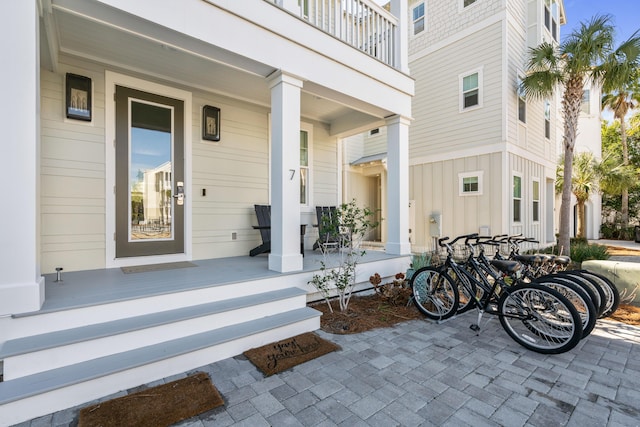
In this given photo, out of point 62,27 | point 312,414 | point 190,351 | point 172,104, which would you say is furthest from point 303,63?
point 312,414

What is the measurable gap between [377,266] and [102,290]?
3398mm

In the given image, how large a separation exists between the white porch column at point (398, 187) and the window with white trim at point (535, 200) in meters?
5.65

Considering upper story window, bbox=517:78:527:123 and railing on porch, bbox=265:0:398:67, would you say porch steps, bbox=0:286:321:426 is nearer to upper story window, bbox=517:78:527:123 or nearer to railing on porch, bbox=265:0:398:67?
railing on porch, bbox=265:0:398:67

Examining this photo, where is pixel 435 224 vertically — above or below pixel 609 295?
above

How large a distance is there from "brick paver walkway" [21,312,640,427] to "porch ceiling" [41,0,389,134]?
9.91 feet

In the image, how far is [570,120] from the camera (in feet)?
24.1

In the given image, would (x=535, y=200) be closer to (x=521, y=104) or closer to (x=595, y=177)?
(x=521, y=104)

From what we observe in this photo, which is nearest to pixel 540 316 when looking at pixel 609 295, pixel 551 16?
pixel 609 295

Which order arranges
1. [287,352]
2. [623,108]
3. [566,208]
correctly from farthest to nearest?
[623,108] → [566,208] → [287,352]

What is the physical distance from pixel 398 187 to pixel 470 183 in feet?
12.4

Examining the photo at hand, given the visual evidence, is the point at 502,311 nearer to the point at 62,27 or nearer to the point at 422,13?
the point at 62,27

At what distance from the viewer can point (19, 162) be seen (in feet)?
7.09

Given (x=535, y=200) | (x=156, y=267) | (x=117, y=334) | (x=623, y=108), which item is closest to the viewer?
(x=117, y=334)

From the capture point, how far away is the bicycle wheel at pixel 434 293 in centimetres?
339
